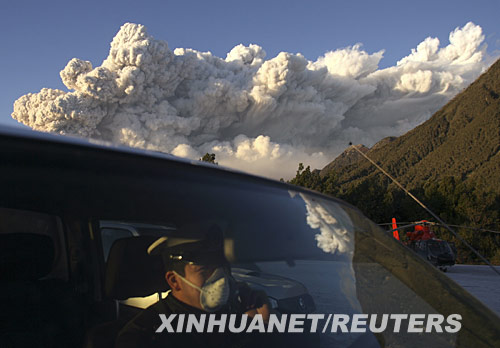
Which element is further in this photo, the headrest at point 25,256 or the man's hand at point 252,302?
the man's hand at point 252,302

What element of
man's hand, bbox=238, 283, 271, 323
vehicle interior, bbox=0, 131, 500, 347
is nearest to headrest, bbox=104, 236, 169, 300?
vehicle interior, bbox=0, 131, 500, 347

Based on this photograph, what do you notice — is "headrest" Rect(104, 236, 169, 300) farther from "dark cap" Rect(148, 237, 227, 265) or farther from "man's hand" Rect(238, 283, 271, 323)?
"man's hand" Rect(238, 283, 271, 323)

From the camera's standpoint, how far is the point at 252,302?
2.21 ft

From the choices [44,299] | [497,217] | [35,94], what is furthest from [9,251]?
[35,94]

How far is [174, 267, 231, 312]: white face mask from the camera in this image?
2.11ft

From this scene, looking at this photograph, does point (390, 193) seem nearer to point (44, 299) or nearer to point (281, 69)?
point (281, 69)

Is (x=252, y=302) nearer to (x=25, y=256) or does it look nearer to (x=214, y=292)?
(x=214, y=292)

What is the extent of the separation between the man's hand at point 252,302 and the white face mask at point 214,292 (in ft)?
0.08

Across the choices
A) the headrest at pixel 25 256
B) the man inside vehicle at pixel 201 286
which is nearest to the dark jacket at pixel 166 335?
the man inside vehicle at pixel 201 286

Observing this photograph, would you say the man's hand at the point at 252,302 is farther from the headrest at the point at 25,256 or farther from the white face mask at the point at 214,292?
the headrest at the point at 25,256

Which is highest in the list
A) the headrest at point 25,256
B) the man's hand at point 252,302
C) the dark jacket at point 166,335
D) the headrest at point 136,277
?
the headrest at point 25,256

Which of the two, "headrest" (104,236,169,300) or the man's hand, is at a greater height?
"headrest" (104,236,169,300)

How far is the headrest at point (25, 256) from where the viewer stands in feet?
1.77

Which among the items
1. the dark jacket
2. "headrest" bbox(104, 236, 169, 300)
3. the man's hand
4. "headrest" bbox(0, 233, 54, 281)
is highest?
"headrest" bbox(0, 233, 54, 281)
